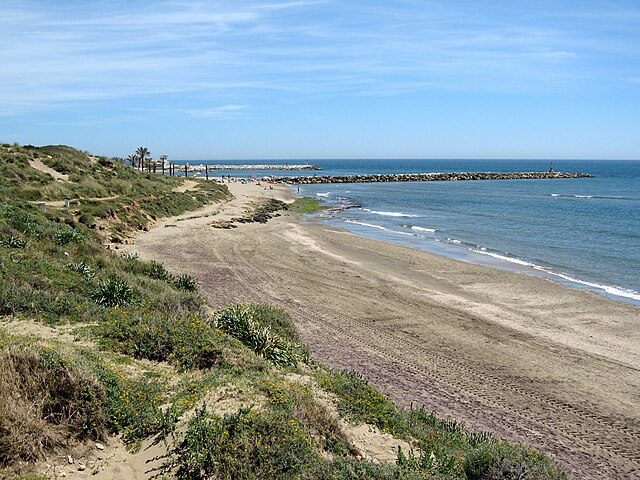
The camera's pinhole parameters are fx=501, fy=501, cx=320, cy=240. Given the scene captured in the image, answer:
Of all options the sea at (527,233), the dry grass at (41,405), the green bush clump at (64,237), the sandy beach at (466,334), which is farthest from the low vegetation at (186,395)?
the sea at (527,233)

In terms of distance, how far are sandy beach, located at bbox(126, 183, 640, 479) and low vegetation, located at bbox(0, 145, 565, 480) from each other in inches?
78.9

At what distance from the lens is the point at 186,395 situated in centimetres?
684

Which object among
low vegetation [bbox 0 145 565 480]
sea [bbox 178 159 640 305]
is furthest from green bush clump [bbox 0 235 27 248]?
sea [bbox 178 159 640 305]

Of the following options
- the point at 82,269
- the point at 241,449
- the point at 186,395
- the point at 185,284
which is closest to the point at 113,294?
the point at 82,269

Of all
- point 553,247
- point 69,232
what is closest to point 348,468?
point 69,232

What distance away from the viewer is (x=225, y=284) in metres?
19.1

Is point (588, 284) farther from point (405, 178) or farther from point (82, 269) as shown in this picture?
point (405, 178)

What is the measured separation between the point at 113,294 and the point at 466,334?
33.2 ft

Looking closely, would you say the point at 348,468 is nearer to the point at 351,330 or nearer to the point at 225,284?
the point at 351,330

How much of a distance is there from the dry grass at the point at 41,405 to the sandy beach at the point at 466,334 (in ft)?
21.6

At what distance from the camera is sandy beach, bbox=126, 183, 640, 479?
34.1ft

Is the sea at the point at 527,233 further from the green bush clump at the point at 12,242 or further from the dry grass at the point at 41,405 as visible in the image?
the green bush clump at the point at 12,242

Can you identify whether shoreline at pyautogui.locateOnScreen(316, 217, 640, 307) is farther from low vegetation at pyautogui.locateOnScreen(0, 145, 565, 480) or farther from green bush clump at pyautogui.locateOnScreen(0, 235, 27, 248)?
green bush clump at pyautogui.locateOnScreen(0, 235, 27, 248)

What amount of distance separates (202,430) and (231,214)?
37689 mm
